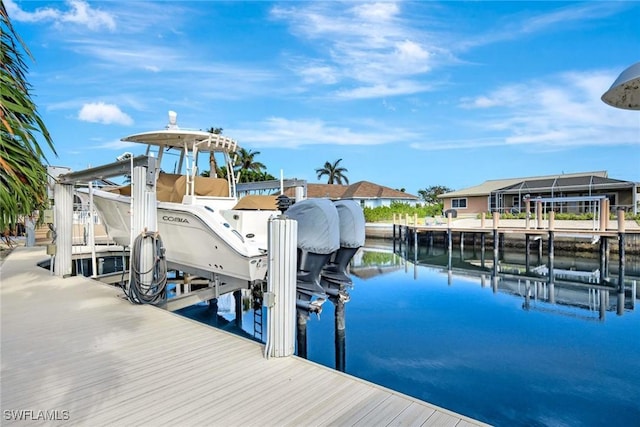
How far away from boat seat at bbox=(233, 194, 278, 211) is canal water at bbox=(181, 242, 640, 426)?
2301mm

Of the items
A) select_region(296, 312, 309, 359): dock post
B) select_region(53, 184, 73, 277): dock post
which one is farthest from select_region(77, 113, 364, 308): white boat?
select_region(296, 312, 309, 359): dock post

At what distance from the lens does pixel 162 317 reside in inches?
192

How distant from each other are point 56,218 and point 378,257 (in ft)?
50.2

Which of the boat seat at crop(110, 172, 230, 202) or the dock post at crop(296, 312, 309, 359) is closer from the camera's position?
the dock post at crop(296, 312, 309, 359)

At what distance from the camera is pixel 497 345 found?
7234 millimetres

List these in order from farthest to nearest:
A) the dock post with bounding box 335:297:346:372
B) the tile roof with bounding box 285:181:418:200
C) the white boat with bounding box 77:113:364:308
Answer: the tile roof with bounding box 285:181:418:200 → the dock post with bounding box 335:297:346:372 → the white boat with bounding box 77:113:364:308

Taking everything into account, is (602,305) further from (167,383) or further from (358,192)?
(358,192)

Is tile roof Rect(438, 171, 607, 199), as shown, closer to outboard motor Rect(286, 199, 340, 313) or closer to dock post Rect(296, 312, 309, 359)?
dock post Rect(296, 312, 309, 359)

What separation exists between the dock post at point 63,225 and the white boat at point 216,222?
585 millimetres

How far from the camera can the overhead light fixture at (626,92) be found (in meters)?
1.64

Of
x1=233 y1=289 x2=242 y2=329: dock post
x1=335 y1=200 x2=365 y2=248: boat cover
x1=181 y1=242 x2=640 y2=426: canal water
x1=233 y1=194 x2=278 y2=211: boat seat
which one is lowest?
x1=181 y1=242 x2=640 y2=426: canal water

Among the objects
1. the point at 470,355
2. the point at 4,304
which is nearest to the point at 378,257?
the point at 470,355

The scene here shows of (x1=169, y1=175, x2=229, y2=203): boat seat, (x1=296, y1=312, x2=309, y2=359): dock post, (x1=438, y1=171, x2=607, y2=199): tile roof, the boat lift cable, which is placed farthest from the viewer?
(x1=438, y1=171, x2=607, y2=199): tile roof

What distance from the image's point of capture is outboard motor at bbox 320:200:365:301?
5.51m
